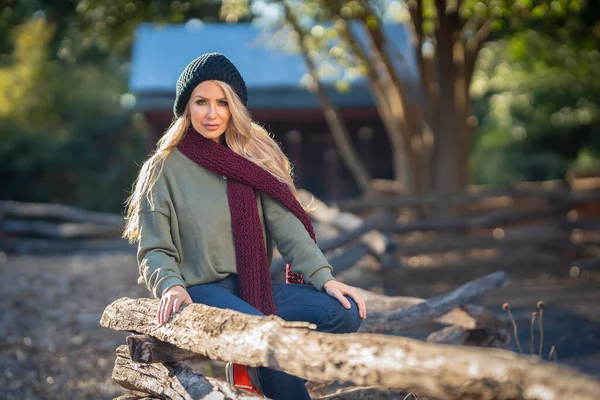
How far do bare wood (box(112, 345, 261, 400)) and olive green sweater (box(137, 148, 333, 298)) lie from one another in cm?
34

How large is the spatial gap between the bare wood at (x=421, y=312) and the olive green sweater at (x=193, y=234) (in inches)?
47.8

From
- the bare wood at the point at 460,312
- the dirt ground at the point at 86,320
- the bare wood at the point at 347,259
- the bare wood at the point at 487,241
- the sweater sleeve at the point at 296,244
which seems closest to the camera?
the sweater sleeve at the point at 296,244

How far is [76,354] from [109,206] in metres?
12.6

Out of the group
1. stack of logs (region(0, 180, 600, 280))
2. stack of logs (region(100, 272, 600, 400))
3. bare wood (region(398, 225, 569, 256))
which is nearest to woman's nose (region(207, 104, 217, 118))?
stack of logs (region(100, 272, 600, 400))

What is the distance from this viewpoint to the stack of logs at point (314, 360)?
2.11 metres

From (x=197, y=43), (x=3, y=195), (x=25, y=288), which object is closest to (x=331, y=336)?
(x=25, y=288)

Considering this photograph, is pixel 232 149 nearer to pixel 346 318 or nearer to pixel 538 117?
pixel 346 318

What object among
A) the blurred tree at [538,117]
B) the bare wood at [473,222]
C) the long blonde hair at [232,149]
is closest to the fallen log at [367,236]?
the bare wood at [473,222]

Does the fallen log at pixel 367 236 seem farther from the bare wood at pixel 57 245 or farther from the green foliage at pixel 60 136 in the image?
the green foliage at pixel 60 136

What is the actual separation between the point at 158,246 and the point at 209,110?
61 centimetres

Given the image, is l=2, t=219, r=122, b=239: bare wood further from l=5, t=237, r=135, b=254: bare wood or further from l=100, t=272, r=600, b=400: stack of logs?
l=100, t=272, r=600, b=400: stack of logs

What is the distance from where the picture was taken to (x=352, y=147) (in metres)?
14.5

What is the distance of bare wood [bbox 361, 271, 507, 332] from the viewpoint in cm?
450

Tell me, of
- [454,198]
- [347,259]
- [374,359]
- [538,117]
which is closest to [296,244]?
[374,359]
